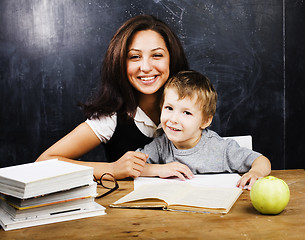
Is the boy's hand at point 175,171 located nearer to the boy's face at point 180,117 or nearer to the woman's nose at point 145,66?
the boy's face at point 180,117

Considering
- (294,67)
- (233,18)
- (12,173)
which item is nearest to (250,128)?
(294,67)

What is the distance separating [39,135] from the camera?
296 cm

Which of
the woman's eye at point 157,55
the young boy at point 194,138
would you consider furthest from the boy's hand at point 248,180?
the woman's eye at point 157,55

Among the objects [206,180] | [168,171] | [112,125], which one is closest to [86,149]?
[112,125]

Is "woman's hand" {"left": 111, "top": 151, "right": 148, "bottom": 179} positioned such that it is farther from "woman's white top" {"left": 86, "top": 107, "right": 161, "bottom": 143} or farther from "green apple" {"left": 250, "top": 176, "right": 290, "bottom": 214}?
"green apple" {"left": 250, "top": 176, "right": 290, "bottom": 214}

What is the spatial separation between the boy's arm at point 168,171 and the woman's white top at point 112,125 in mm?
443

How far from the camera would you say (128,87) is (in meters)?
2.03

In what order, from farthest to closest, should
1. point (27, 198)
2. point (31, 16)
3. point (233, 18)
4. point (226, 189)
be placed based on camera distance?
point (233, 18)
point (31, 16)
point (226, 189)
point (27, 198)

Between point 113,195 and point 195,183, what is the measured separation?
12.3 inches

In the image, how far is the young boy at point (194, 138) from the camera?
168cm

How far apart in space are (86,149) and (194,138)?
1.95ft

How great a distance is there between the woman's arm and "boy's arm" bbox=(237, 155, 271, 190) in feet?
1.34

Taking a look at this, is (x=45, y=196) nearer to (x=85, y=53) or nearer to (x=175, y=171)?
(x=175, y=171)

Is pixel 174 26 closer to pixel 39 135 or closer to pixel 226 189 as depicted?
pixel 39 135
